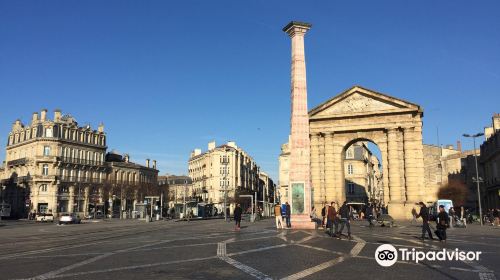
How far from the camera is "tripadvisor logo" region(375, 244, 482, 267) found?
12.9 meters

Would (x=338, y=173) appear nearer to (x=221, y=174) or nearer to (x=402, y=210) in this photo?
(x=402, y=210)

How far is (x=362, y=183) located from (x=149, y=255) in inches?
3009

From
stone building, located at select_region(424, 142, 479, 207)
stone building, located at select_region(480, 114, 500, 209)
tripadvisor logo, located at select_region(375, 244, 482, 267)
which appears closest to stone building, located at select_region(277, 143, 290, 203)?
stone building, located at select_region(424, 142, 479, 207)

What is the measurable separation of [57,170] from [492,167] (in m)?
71.6

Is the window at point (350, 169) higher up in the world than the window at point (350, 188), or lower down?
higher up

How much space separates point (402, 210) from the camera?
5125cm

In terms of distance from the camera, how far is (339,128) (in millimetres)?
55938

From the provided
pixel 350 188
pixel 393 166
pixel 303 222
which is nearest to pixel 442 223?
pixel 303 222

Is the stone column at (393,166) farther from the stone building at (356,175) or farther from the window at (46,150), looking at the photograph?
the window at (46,150)

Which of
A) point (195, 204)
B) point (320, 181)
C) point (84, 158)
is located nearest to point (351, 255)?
point (320, 181)

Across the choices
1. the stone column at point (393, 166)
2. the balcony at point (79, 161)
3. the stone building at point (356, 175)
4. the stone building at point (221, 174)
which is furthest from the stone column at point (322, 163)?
the stone building at point (221, 174)

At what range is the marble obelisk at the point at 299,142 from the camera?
28.2 m

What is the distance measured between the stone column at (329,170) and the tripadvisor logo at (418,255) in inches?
1576

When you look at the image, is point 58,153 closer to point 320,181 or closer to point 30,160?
point 30,160
